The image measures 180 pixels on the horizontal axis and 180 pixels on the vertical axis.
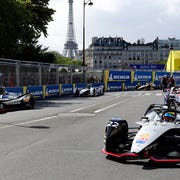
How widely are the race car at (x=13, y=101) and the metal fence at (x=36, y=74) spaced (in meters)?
4.45

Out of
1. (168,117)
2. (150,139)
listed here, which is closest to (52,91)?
(168,117)

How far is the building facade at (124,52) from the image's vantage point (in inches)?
7210

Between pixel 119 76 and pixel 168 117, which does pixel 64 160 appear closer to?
pixel 168 117

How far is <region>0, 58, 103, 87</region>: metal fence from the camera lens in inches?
1046

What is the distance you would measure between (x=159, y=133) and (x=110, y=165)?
998 mm

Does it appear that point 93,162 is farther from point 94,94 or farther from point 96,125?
point 94,94

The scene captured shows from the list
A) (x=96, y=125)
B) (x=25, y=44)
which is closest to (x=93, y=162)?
(x=96, y=125)

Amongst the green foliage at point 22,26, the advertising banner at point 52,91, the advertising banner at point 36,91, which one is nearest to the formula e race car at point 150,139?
the advertising banner at point 36,91

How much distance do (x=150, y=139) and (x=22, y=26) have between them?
33.8 meters

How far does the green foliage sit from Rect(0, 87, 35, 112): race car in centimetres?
1372

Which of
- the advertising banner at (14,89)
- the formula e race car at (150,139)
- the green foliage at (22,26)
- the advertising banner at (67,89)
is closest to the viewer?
the formula e race car at (150,139)

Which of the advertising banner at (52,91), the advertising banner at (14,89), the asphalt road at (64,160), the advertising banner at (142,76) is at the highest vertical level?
the advertising banner at (142,76)

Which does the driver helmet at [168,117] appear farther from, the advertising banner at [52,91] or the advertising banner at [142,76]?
the advertising banner at [142,76]

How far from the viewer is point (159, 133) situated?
7.55 m
